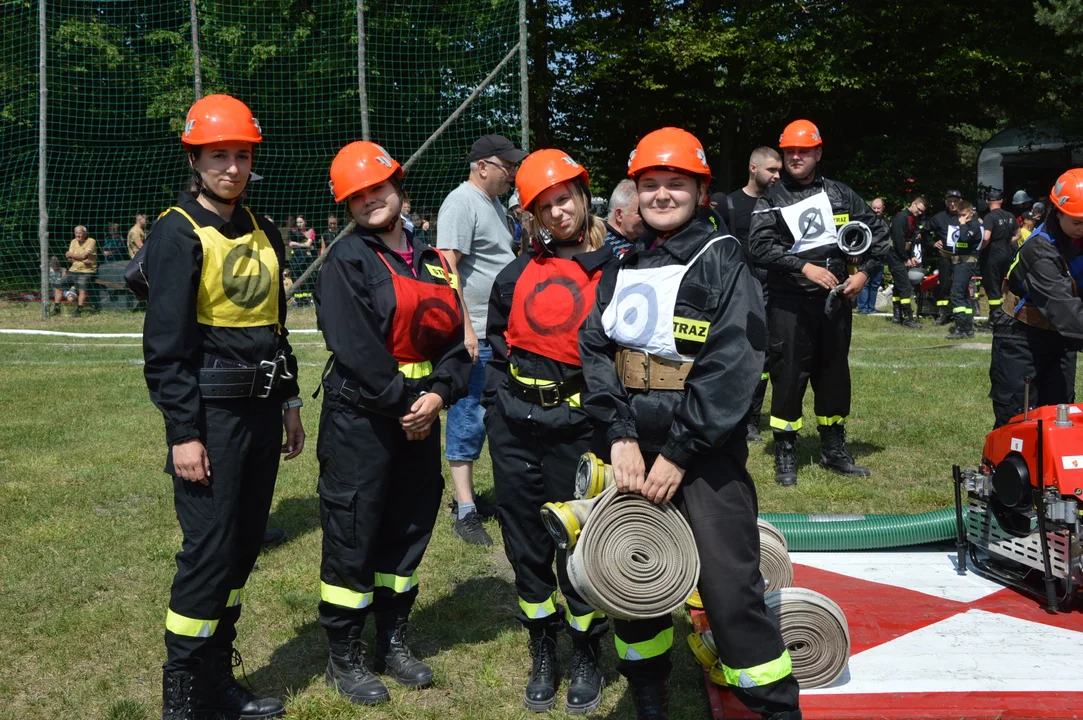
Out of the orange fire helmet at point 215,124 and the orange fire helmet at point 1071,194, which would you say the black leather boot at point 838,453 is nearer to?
the orange fire helmet at point 1071,194

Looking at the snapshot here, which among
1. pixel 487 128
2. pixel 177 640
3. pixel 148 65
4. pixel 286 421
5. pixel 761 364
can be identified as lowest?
pixel 177 640

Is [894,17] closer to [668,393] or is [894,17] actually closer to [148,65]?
[148,65]

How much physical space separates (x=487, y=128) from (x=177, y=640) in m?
14.7

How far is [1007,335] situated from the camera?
18.7 feet

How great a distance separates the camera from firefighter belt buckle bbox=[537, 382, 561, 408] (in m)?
3.85

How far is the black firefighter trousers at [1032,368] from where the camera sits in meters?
5.60

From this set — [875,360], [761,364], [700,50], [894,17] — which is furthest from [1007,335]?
[894,17]

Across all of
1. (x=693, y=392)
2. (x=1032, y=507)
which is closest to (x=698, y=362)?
(x=693, y=392)

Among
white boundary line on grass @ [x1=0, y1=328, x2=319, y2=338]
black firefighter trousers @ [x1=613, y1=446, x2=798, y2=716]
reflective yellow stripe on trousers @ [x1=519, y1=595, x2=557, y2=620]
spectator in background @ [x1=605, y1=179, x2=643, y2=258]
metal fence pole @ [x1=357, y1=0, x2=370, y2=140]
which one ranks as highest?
metal fence pole @ [x1=357, y1=0, x2=370, y2=140]

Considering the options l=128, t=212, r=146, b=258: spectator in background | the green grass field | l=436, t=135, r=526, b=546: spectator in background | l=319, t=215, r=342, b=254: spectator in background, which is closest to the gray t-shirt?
l=436, t=135, r=526, b=546: spectator in background

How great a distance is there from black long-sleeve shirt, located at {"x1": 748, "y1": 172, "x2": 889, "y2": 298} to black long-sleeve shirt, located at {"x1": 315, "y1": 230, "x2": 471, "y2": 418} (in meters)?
3.46

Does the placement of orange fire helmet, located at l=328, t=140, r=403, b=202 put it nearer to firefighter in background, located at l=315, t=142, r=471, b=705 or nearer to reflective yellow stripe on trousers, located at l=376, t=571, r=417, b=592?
firefighter in background, located at l=315, t=142, r=471, b=705

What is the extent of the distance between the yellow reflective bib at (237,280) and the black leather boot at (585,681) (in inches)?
70.8

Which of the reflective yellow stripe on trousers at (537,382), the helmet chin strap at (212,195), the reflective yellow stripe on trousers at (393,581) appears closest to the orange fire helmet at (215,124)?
the helmet chin strap at (212,195)
